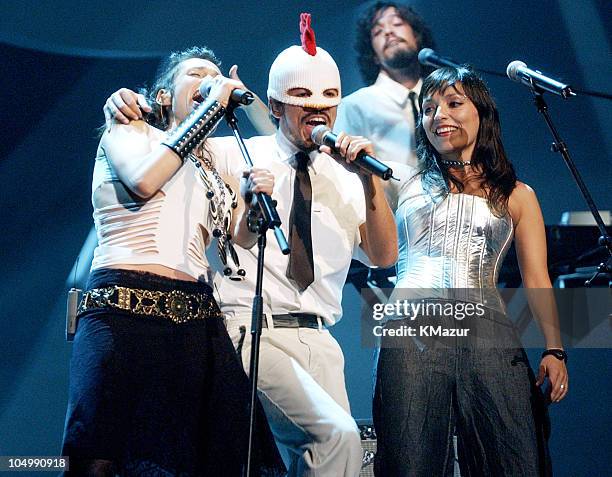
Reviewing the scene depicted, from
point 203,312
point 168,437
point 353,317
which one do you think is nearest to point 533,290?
point 203,312

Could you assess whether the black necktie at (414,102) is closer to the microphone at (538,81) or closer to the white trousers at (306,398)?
the microphone at (538,81)

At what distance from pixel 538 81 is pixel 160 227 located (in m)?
1.30

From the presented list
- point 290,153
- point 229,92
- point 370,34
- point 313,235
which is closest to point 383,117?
point 370,34

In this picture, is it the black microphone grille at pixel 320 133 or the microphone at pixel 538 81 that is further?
the microphone at pixel 538 81

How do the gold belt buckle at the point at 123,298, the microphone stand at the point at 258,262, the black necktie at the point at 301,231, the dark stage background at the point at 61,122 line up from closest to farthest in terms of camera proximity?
the microphone stand at the point at 258,262 → the gold belt buckle at the point at 123,298 → the black necktie at the point at 301,231 → the dark stage background at the point at 61,122

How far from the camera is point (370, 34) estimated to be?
4.20 m

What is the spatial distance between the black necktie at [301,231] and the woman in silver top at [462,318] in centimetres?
29

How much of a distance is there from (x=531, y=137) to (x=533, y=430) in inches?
82.9

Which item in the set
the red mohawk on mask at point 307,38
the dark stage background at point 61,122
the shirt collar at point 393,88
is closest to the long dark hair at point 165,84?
the red mohawk on mask at point 307,38

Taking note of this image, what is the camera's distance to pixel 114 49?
394 centimetres

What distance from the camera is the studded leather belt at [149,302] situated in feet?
7.26

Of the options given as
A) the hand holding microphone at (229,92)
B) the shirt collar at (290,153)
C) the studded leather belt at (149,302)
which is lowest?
the studded leather belt at (149,302)

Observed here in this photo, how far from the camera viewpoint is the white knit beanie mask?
272 cm

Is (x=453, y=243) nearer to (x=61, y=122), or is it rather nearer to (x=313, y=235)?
(x=313, y=235)
